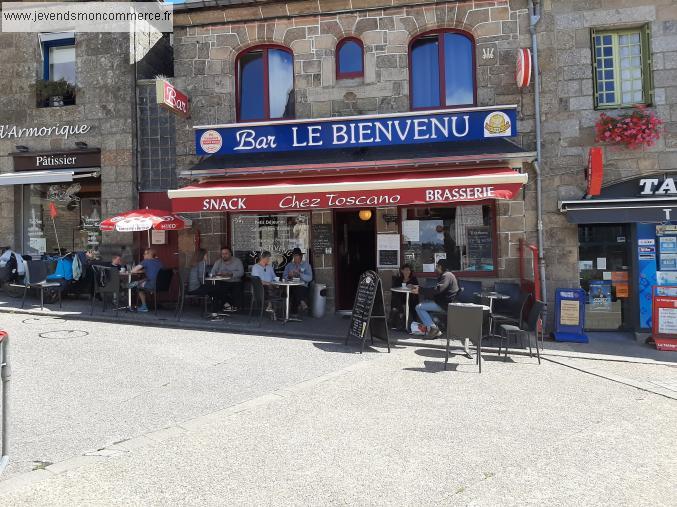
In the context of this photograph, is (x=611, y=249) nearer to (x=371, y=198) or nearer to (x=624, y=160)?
(x=624, y=160)

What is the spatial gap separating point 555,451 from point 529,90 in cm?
770

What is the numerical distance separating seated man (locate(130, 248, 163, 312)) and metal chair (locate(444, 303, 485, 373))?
244 inches

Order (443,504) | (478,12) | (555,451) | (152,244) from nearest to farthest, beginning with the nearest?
(443,504)
(555,451)
(478,12)
(152,244)

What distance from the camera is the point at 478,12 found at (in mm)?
10172

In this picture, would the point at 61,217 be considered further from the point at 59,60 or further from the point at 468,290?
the point at 468,290

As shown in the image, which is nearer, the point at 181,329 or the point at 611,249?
the point at 181,329

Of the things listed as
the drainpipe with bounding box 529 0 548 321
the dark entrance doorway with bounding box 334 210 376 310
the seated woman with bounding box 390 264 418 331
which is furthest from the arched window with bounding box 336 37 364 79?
the seated woman with bounding box 390 264 418 331

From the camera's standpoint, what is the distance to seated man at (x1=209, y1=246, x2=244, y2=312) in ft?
33.6

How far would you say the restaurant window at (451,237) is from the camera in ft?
33.4

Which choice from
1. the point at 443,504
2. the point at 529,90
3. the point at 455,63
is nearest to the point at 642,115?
the point at 529,90

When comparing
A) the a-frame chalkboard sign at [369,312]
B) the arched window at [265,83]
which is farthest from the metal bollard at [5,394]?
the arched window at [265,83]

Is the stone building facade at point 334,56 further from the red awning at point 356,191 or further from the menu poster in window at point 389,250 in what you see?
the red awning at point 356,191

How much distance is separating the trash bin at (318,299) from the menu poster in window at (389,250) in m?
1.28

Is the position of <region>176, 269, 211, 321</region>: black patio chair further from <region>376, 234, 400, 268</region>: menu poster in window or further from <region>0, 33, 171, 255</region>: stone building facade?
<region>376, 234, 400, 268</region>: menu poster in window
